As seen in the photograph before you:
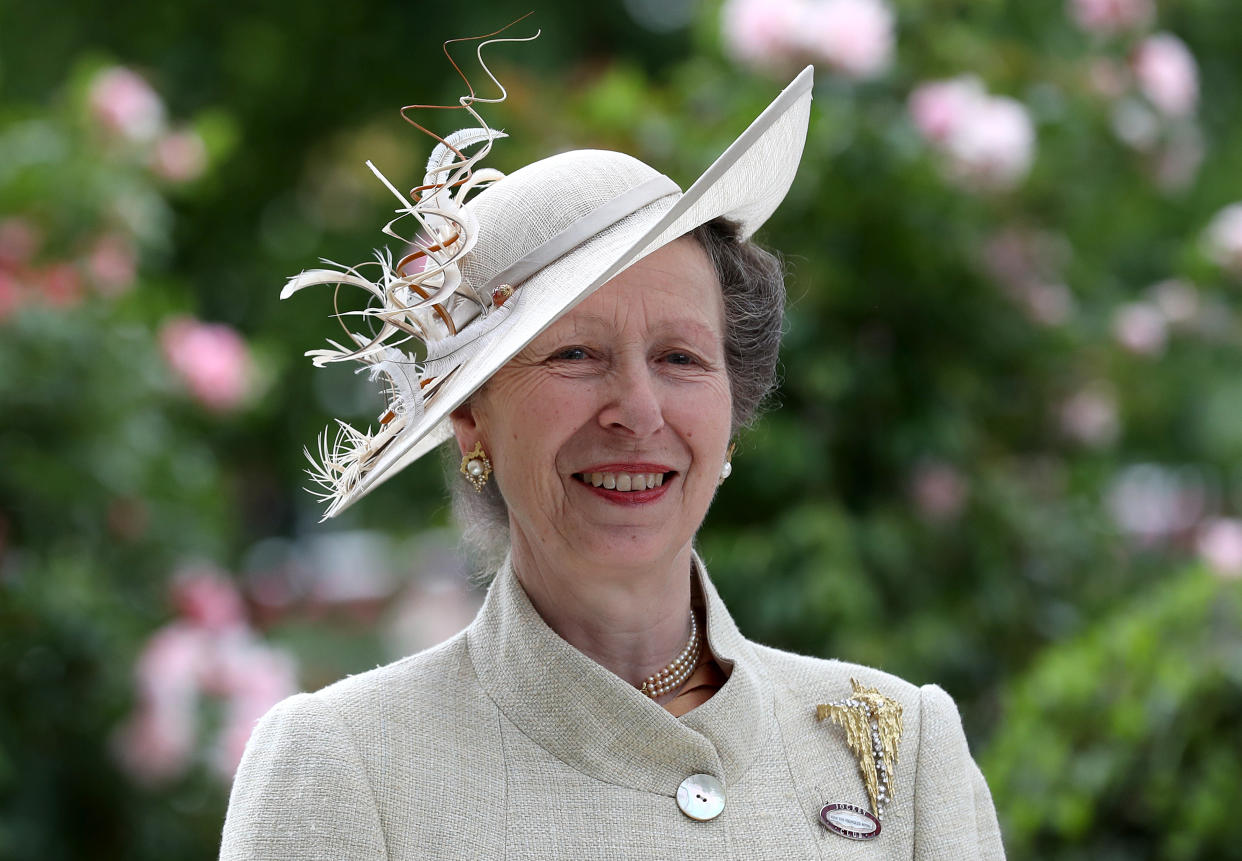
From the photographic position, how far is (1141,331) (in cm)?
548

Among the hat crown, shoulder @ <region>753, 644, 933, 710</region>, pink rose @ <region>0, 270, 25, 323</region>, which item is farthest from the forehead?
pink rose @ <region>0, 270, 25, 323</region>

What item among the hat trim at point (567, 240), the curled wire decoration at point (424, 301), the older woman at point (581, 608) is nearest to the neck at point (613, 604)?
the older woman at point (581, 608)

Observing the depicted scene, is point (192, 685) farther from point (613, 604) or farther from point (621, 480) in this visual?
point (621, 480)

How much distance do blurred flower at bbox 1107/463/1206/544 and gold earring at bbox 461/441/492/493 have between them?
4.46 meters

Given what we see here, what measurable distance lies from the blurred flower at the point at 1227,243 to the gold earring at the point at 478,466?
4018 millimetres

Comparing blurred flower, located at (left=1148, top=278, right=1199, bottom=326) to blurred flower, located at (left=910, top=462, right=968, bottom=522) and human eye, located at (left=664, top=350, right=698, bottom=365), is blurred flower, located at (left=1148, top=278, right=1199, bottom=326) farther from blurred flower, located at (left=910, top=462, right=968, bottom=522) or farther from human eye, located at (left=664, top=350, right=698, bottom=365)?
human eye, located at (left=664, top=350, right=698, bottom=365)

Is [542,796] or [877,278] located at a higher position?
[542,796]

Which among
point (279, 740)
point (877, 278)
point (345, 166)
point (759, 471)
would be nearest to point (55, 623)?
point (759, 471)

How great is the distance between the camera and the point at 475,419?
6.75 feet

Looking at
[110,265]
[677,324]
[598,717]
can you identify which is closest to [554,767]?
[598,717]

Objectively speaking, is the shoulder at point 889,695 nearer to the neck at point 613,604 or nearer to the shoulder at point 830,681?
the shoulder at point 830,681

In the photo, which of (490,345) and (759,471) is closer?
(490,345)

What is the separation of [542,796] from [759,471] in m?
2.99

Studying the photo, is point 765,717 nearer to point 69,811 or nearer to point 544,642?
point 544,642
